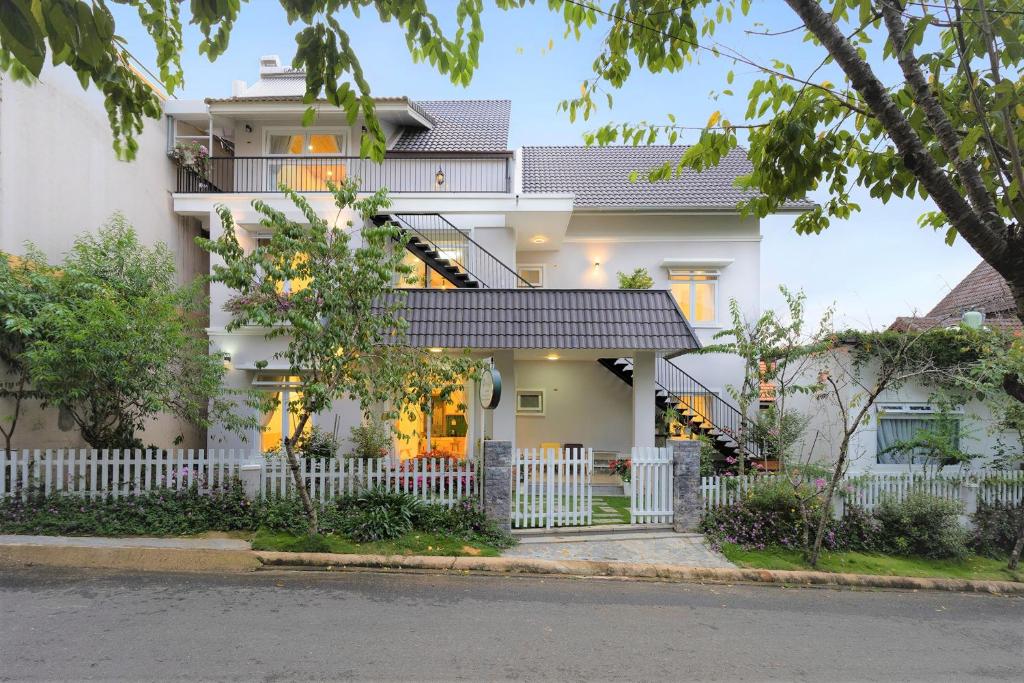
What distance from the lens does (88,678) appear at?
14.5ft

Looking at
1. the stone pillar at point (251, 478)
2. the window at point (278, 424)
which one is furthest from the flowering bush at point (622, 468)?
the window at point (278, 424)

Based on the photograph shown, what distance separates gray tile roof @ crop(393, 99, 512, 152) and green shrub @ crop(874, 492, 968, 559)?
11070 millimetres

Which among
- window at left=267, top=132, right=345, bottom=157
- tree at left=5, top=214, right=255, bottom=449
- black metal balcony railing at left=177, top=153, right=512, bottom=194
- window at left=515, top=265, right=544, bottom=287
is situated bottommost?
tree at left=5, top=214, right=255, bottom=449

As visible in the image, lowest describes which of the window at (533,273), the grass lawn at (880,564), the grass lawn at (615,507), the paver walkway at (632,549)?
the grass lawn at (880,564)

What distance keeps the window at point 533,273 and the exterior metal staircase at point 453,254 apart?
134 cm

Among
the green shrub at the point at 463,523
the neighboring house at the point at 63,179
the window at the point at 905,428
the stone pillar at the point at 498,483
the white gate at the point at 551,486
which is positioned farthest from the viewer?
the window at the point at 905,428

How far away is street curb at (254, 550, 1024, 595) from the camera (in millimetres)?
7609

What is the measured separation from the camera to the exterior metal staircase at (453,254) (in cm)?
1341

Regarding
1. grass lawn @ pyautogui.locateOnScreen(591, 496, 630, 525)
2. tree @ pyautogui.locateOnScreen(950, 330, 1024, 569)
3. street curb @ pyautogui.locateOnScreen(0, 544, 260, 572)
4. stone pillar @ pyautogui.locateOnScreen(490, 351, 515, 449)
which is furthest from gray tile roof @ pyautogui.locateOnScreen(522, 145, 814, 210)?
street curb @ pyautogui.locateOnScreen(0, 544, 260, 572)

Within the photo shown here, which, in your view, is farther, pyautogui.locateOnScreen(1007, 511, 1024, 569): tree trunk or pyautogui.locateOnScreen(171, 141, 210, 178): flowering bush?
pyautogui.locateOnScreen(171, 141, 210, 178): flowering bush

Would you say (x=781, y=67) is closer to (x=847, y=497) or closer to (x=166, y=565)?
(x=847, y=497)

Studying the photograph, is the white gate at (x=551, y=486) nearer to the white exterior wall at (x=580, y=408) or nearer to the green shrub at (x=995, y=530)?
the white exterior wall at (x=580, y=408)

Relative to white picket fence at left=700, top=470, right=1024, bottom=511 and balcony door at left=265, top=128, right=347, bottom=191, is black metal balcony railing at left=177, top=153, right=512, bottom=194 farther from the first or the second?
white picket fence at left=700, top=470, right=1024, bottom=511

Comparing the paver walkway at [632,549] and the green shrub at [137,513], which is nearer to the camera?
the paver walkway at [632,549]
